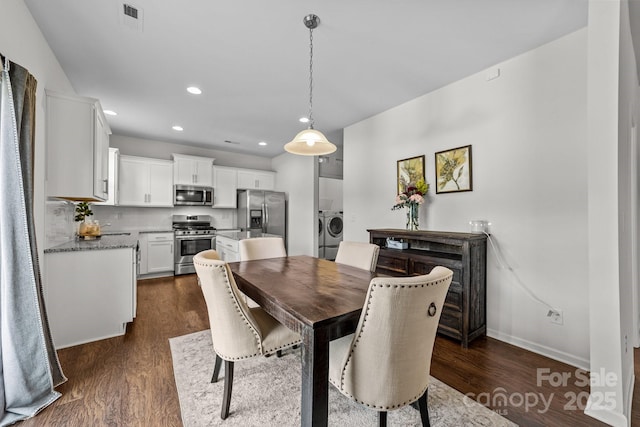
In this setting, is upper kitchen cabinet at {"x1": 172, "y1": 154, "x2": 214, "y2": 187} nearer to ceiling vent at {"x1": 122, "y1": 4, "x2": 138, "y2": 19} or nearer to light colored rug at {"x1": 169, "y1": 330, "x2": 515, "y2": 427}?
ceiling vent at {"x1": 122, "y1": 4, "x2": 138, "y2": 19}

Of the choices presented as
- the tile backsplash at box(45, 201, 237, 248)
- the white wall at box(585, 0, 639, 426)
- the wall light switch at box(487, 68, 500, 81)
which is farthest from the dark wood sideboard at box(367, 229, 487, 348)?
the tile backsplash at box(45, 201, 237, 248)

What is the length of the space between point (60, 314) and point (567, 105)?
15.2ft

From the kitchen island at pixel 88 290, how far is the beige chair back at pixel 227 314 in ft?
5.33

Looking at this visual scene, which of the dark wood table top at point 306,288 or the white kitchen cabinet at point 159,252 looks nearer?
the dark wood table top at point 306,288

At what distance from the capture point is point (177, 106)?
358 centimetres

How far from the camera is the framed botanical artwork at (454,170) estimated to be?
9.05 feet

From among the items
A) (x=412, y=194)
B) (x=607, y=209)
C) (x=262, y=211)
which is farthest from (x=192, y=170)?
(x=607, y=209)

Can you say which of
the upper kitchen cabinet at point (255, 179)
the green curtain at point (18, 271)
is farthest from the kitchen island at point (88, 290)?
the upper kitchen cabinet at point (255, 179)

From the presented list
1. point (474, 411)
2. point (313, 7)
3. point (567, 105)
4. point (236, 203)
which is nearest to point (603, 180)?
point (567, 105)

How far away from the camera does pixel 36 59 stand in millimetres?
2062

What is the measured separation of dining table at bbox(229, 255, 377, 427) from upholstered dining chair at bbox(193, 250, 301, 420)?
0.48 feet

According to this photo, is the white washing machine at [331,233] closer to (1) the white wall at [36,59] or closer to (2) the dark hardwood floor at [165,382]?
(2) the dark hardwood floor at [165,382]

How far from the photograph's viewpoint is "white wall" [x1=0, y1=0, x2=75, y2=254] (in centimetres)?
166

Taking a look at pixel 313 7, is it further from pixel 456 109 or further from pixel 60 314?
pixel 60 314
